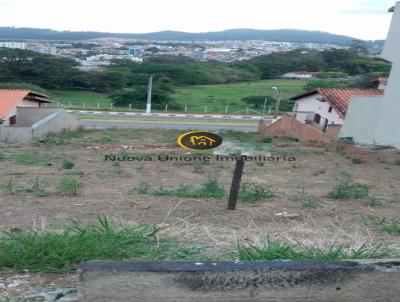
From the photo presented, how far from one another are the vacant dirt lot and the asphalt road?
10322 mm

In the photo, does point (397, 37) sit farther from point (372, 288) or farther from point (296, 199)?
point (372, 288)

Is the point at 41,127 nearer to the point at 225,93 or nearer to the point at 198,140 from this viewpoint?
the point at 198,140

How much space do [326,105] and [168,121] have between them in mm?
9272

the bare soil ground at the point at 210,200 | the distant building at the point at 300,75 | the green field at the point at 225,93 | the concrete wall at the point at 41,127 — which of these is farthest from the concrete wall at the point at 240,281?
the distant building at the point at 300,75

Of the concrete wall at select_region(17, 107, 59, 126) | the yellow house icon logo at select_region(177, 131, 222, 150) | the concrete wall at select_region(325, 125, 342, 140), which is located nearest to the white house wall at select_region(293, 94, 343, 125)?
the concrete wall at select_region(325, 125, 342, 140)

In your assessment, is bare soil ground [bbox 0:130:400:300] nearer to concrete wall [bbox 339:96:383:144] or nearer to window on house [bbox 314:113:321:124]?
concrete wall [bbox 339:96:383:144]

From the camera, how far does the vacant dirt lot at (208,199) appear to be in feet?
16.7

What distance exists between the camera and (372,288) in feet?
9.89

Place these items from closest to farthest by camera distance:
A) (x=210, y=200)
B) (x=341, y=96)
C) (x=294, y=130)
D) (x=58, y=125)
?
(x=210, y=200) → (x=294, y=130) → (x=58, y=125) → (x=341, y=96)

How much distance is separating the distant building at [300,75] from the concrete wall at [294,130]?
38.5 m

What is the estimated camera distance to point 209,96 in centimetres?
4722

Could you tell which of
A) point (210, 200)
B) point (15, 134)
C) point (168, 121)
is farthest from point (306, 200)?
point (168, 121)

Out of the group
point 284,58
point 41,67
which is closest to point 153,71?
point 41,67

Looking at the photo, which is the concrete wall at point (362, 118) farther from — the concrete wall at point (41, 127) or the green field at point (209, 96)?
the green field at point (209, 96)
